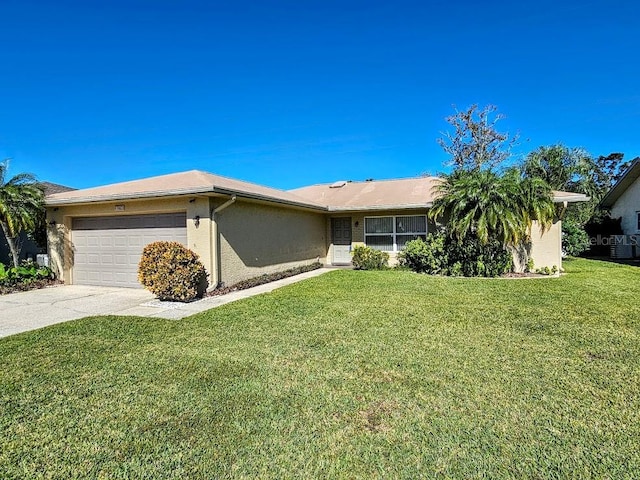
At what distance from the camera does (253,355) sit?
4832 millimetres

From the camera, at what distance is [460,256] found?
40.7ft

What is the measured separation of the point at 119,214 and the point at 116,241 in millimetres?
866

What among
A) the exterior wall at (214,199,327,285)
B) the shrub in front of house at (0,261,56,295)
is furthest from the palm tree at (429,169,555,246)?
the shrub in front of house at (0,261,56,295)

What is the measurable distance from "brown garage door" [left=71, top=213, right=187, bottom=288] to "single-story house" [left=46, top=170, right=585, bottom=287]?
0.03m

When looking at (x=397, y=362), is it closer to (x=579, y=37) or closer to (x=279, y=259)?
(x=279, y=259)

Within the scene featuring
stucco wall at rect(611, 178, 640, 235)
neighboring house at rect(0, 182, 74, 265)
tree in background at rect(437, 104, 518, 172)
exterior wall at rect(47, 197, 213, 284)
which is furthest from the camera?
tree in background at rect(437, 104, 518, 172)

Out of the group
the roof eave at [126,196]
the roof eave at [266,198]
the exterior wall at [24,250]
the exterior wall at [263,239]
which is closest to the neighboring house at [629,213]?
the exterior wall at [263,239]

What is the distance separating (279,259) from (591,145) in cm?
2268

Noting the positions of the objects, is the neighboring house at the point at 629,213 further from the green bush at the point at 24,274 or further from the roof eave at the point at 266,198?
the green bush at the point at 24,274

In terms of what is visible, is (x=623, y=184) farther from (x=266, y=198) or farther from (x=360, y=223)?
(x=266, y=198)

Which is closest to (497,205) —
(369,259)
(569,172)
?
(369,259)

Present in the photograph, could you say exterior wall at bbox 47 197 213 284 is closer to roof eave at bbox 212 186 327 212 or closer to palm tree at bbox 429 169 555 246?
roof eave at bbox 212 186 327 212

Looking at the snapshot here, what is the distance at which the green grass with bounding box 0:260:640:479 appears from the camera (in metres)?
2.62

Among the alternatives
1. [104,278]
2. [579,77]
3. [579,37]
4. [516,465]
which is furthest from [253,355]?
[579,77]
